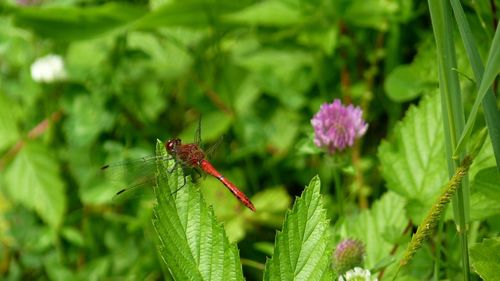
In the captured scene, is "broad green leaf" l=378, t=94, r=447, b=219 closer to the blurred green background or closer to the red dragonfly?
the red dragonfly

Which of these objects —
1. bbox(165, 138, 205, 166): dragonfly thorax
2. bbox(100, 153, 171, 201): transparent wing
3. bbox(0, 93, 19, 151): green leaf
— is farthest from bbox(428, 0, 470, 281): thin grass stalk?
bbox(0, 93, 19, 151): green leaf

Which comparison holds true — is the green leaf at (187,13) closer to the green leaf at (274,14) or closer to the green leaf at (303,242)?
the green leaf at (274,14)

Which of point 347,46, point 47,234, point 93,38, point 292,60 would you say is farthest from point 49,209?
point 347,46

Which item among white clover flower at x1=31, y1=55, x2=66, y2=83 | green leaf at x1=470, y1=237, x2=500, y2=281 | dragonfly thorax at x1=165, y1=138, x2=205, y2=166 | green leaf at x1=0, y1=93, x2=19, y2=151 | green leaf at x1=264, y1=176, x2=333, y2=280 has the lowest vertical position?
green leaf at x1=470, y1=237, x2=500, y2=281

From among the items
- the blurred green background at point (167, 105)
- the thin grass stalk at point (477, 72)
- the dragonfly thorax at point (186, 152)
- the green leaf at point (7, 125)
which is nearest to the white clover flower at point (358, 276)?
the thin grass stalk at point (477, 72)

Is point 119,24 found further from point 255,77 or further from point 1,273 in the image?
point 1,273

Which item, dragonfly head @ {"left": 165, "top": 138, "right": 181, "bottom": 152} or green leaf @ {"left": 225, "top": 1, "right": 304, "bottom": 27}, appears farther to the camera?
green leaf @ {"left": 225, "top": 1, "right": 304, "bottom": 27}

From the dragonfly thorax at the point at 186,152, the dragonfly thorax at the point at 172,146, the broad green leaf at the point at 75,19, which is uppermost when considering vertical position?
the broad green leaf at the point at 75,19
